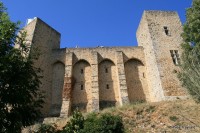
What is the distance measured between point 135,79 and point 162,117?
33.5ft

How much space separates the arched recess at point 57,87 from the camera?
25.1m

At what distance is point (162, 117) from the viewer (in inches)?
666

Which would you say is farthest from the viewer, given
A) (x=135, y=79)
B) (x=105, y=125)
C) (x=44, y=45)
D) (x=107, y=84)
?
(x=44, y=45)

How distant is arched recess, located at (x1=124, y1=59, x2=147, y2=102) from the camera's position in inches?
1022

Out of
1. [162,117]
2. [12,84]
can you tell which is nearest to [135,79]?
[162,117]

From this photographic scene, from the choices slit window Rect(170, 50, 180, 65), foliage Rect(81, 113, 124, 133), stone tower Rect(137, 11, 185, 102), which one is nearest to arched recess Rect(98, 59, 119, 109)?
A: stone tower Rect(137, 11, 185, 102)

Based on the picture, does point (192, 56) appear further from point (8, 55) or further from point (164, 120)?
point (8, 55)

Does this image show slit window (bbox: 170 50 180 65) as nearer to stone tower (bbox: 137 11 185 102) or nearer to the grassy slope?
stone tower (bbox: 137 11 185 102)

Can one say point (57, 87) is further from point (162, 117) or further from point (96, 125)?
point (162, 117)

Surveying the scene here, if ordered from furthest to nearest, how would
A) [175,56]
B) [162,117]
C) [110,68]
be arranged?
1. [110,68]
2. [175,56]
3. [162,117]

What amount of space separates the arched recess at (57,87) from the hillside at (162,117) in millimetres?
5437

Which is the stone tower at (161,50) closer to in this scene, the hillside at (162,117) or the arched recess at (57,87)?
the hillside at (162,117)

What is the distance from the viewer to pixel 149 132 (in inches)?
604

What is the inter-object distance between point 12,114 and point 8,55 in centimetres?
269
